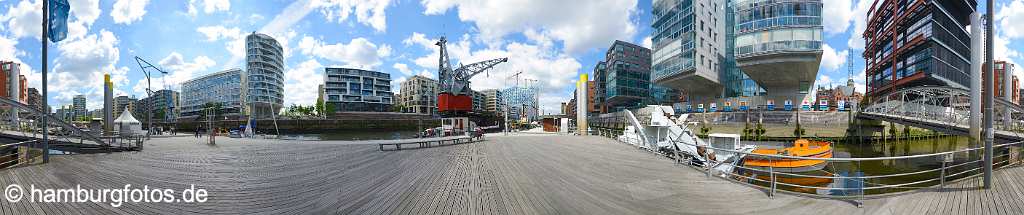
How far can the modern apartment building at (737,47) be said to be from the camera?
1270 inches

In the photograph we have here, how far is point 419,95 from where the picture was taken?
374ft

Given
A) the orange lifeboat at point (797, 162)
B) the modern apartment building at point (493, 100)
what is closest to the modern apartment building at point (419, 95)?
the modern apartment building at point (493, 100)

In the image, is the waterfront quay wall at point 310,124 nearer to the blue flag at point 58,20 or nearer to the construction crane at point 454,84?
the construction crane at point 454,84

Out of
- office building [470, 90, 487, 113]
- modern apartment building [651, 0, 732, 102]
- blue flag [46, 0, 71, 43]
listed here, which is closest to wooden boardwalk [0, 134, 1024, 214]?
blue flag [46, 0, 71, 43]

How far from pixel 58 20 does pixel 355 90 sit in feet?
307

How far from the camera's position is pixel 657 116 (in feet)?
52.2

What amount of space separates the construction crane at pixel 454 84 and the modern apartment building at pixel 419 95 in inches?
1995

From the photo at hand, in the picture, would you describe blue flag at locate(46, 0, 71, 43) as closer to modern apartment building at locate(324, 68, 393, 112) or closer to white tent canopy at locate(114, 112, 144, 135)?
white tent canopy at locate(114, 112, 144, 135)

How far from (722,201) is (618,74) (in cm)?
6886

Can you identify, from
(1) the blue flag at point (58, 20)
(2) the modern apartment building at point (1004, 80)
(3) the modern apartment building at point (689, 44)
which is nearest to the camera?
(1) the blue flag at point (58, 20)

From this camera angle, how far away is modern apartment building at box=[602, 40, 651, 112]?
71.5m

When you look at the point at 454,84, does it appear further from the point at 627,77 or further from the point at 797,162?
the point at 797,162

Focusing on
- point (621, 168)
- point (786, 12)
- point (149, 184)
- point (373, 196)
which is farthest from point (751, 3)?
point (149, 184)

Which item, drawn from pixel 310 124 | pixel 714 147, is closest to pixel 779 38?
pixel 714 147
